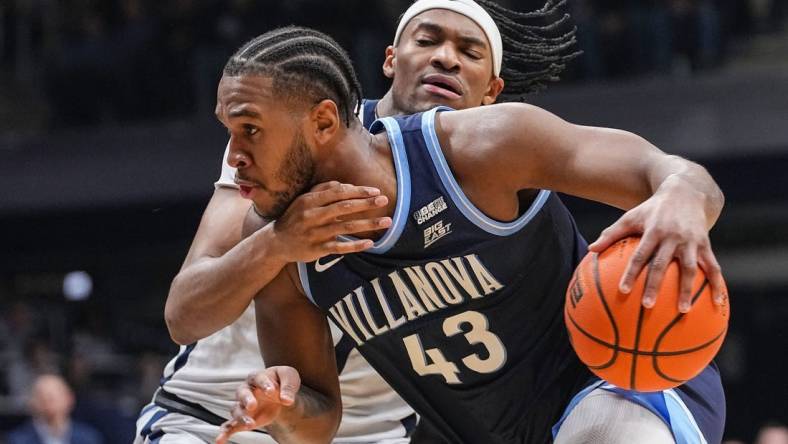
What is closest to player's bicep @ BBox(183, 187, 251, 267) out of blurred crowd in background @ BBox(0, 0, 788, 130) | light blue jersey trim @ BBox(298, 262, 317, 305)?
light blue jersey trim @ BBox(298, 262, 317, 305)

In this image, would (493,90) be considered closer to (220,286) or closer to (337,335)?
(337,335)

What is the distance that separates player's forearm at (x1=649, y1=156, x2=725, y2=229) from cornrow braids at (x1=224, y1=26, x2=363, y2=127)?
2.95ft

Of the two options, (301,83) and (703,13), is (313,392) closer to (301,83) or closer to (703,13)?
(301,83)

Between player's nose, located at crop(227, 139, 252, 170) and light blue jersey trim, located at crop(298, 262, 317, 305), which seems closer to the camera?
player's nose, located at crop(227, 139, 252, 170)

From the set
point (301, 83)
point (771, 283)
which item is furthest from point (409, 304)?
point (771, 283)

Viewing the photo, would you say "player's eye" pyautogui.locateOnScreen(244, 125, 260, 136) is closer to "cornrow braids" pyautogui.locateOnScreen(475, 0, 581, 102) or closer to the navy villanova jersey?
the navy villanova jersey


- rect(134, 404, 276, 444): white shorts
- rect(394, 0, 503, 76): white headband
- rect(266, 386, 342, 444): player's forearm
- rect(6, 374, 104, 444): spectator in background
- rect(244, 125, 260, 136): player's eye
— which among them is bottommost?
rect(6, 374, 104, 444): spectator in background

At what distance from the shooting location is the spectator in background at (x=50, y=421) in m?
9.07

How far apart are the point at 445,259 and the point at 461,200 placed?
0.60ft

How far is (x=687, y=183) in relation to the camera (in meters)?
3.01

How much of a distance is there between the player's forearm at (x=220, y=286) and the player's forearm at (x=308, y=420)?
1.10 feet

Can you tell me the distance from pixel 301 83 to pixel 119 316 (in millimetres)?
12190

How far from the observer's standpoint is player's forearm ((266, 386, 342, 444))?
358cm

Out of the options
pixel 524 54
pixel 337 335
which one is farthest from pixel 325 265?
pixel 524 54
